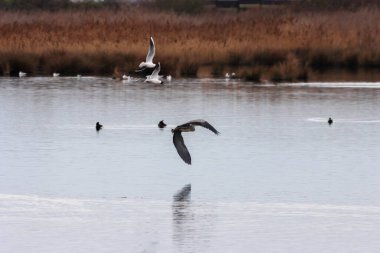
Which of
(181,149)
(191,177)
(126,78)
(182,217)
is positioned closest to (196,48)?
(126,78)

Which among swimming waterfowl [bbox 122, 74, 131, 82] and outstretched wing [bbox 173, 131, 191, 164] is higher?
swimming waterfowl [bbox 122, 74, 131, 82]

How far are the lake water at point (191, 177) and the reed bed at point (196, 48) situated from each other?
6464mm

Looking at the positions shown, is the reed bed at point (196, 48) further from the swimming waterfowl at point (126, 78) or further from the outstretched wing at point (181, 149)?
the outstretched wing at point (181, 149)

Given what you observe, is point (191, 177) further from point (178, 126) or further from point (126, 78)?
point (126, 78)

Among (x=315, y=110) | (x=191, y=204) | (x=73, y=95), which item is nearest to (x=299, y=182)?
(x=191, y=204)

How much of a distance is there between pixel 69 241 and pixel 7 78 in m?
20.4

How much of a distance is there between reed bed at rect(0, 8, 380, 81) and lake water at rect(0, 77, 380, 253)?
6464 mm

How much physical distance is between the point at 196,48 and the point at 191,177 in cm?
1802

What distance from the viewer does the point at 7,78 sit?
104 feet

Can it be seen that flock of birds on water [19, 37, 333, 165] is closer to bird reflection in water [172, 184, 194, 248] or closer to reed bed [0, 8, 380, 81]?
bird reflection in water [172, 184, 194, 248]

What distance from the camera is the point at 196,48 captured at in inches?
1314

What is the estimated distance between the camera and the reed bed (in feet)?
108

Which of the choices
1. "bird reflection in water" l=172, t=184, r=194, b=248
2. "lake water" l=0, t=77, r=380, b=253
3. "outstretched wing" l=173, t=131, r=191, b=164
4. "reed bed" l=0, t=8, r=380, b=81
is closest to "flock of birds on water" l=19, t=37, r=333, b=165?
"outstretched wing" l=173, t=131, r=191, b=164

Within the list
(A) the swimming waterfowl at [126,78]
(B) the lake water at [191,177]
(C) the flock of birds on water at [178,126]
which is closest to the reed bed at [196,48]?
(C) the flock of birds on water at [178,126]
